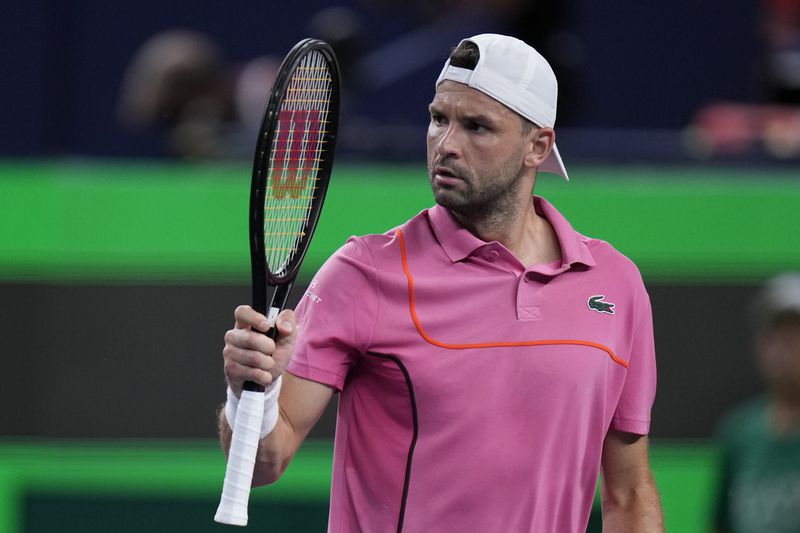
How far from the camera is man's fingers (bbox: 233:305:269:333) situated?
97.8 inches

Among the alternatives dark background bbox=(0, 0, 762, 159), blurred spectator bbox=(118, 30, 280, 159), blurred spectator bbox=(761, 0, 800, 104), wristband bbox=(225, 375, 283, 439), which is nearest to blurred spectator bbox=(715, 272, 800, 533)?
dark background bbox=(0, 0, 762, 159)

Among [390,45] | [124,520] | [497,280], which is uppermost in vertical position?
[390,45]

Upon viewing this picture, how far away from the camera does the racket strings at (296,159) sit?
9.51ft

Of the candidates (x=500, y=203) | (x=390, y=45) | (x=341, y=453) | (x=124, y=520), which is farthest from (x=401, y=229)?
(x=390, y=45)

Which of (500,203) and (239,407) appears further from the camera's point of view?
(500,203)

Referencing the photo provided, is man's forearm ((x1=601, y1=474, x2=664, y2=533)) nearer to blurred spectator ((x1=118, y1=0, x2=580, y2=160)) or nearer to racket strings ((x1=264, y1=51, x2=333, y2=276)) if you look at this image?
racket strings ((x1=264, y1=51, x2=333, y2=276))

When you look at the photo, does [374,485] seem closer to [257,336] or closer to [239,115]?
[257,336]

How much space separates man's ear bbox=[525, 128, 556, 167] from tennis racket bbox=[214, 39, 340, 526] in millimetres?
431

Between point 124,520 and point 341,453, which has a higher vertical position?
point 341,453

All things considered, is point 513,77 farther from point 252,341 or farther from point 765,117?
point 765,117

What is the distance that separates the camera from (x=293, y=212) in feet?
9.86

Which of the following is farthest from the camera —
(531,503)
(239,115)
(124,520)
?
(239,115)

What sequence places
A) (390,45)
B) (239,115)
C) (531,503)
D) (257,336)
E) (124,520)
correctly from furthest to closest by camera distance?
(390,45) → (239,115) → (124,520) → (531,503) → (257,336)

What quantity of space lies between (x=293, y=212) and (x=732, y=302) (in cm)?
287
